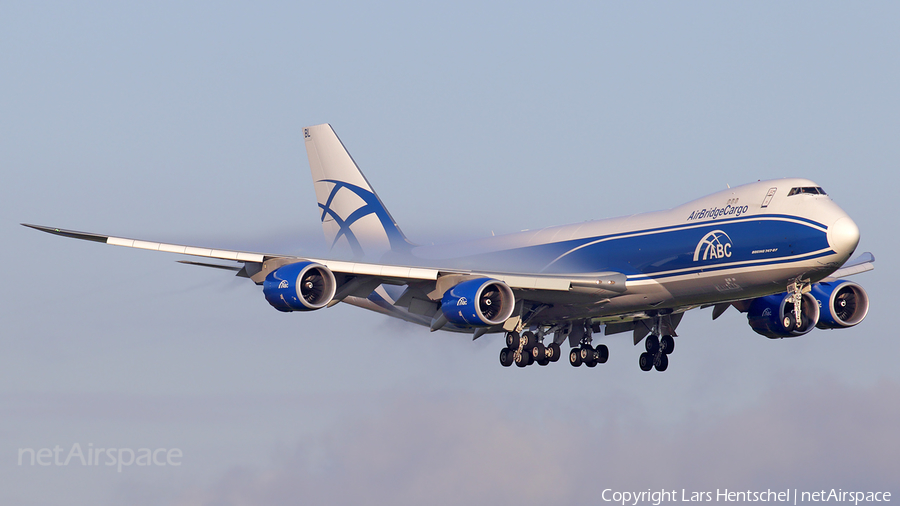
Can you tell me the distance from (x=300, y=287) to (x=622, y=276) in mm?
13065

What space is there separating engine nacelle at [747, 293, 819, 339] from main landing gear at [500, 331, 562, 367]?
9382 millimetres

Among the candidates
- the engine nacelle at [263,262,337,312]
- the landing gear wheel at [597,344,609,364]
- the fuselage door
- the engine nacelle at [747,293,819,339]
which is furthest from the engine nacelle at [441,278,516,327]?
the engine nacelle at [747,293,819,339]

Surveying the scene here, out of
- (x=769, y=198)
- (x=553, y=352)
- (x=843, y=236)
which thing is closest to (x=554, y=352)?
(x=553, y=352)

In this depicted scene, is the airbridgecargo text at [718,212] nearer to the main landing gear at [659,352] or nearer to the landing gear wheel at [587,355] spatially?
the main landing gear at [659,352]

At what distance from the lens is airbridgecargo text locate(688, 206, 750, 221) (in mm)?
43500

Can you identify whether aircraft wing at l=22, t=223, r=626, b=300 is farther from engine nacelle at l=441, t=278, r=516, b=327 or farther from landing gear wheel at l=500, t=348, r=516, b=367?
landing gear wheel at l=500, t=348, r=516, b=367

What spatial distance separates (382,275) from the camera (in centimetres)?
4541

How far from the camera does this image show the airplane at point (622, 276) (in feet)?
139

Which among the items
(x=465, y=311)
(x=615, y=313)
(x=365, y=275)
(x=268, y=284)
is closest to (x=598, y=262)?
(x=615, y=313)

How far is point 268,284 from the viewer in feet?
146

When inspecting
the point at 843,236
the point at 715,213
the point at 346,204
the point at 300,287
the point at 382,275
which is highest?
the point at 346,204

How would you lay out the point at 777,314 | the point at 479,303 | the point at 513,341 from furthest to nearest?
the point at 513,341 → the point at 777,314 → the point at 479,303

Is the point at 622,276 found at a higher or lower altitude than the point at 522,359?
higher

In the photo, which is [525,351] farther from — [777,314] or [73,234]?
[73,234]
